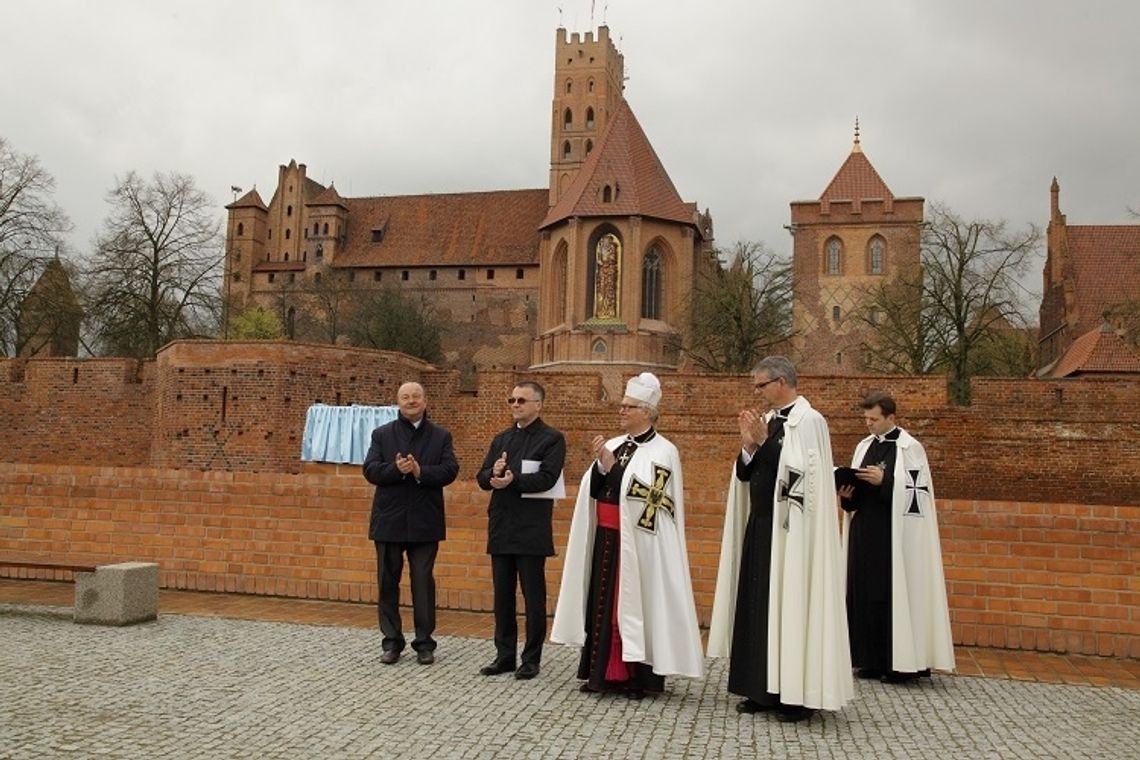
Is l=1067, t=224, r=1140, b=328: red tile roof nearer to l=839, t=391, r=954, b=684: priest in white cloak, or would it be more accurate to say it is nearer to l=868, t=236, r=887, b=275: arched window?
l=868, t=236, r=887, b=275: arched window

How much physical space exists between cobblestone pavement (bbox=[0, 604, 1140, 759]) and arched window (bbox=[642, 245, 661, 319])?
4176 cm

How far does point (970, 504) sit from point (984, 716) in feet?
9.26

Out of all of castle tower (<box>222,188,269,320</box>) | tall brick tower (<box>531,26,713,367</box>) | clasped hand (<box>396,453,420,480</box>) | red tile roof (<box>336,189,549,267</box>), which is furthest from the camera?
castle tower (<box>222,188,269,320</box>)

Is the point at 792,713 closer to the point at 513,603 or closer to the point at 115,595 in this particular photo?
the point at 513,603

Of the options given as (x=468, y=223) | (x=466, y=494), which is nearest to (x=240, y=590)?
(x=466, y=494)

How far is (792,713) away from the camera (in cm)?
518

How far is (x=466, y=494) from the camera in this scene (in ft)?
28.8

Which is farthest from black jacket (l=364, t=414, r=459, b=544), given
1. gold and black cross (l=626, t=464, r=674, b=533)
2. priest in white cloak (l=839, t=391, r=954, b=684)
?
priest in white cloak (l=839, t=391, r=954, b=684)

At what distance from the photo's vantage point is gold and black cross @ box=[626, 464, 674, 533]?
5734 millimetres

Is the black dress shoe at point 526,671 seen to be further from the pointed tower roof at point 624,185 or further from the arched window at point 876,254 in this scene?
the pointed tower roof at point 624,185

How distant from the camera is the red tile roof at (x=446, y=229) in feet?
215

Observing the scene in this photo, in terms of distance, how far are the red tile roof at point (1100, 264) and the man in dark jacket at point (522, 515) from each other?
120 ft

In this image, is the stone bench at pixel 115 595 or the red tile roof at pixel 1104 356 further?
the red tile roof at pixel 1104 356

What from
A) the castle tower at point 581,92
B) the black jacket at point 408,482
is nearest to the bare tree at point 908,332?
the black jacket at point 408,482
